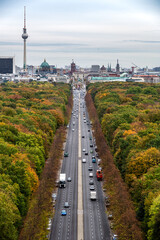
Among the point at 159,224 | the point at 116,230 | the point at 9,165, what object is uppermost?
the point at 9,165

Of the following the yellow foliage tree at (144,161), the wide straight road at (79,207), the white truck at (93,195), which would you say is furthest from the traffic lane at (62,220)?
the yellow foliage tree at (144,161)

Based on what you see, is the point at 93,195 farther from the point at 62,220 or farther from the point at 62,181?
the point at 62,220

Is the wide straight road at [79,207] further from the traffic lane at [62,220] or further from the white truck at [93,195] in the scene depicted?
the white truck at [93,195]

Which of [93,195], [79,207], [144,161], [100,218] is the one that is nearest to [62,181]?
[93,195]

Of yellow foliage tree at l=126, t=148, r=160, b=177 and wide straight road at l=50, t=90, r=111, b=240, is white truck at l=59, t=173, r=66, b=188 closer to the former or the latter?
wide straight road at l=50, t=90, r=111, b=240

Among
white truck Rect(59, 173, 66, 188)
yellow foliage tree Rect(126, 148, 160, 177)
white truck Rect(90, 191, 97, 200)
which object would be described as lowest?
white truck Rect(90, 191, 97, 200)

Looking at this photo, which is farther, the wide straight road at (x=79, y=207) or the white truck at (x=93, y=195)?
the white truck at (x=93, y=195)

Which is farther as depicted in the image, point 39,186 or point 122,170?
point 122,170

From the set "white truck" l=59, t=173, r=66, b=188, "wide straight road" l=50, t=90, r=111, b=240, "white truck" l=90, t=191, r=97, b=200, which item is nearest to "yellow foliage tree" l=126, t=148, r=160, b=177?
"white truck" l=90, t=191, r=97, b=200

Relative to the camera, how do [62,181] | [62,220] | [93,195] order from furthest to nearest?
[62,181]
[93,195]
[62,220]

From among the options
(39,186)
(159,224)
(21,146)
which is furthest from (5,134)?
(159,224)

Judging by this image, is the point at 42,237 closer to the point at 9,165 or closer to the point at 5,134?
the point at 9,165
